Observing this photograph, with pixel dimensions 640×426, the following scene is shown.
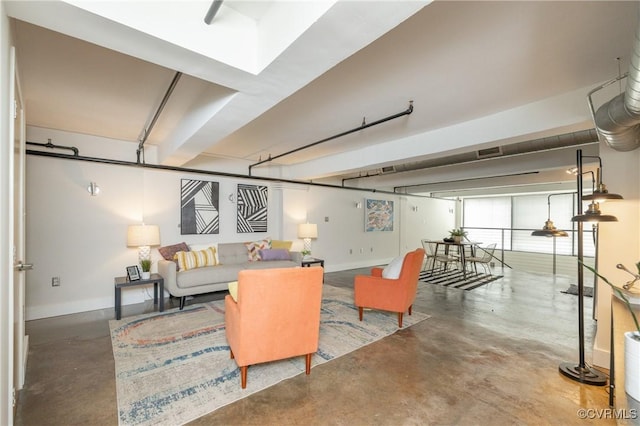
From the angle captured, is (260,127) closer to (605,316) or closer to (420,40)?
(420,40)

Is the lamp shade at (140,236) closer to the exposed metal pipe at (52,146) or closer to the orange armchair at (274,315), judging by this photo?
the exposed metal pipe at (52,146)

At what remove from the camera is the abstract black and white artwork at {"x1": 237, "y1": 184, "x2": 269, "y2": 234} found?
5898 mm

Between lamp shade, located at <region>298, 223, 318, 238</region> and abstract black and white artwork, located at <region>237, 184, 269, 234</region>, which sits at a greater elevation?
abstract black and white artwork, located at <region>237, 184, 269, 234</region>

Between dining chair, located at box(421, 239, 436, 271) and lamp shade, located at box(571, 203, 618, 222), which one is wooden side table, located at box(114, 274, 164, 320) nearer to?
lamp shade, located at box(571, 203, 618, 222)

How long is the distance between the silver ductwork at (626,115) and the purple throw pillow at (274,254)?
184 inches

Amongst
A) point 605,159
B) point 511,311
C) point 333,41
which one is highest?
point 333,41

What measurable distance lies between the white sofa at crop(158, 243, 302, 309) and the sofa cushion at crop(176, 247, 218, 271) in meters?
0.13

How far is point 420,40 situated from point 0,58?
7.88 ft

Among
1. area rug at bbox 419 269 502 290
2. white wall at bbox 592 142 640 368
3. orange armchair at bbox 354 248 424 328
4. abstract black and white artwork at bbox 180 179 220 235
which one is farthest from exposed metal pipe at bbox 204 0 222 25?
area rug at bbox 419 269 502 290

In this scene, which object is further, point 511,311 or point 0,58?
point 511,311

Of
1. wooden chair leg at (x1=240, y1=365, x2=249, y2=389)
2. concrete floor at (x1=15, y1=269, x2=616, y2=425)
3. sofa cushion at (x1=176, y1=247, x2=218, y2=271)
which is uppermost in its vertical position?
sofa cushion at (x1=176, y1=247, x2=218, y2=271)

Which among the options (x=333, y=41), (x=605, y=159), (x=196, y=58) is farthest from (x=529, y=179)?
(x=196, y=58)

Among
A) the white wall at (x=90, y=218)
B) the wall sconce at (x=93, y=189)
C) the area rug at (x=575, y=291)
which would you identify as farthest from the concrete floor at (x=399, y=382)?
the area rug at (x=575, y=291)

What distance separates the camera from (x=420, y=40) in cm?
203
